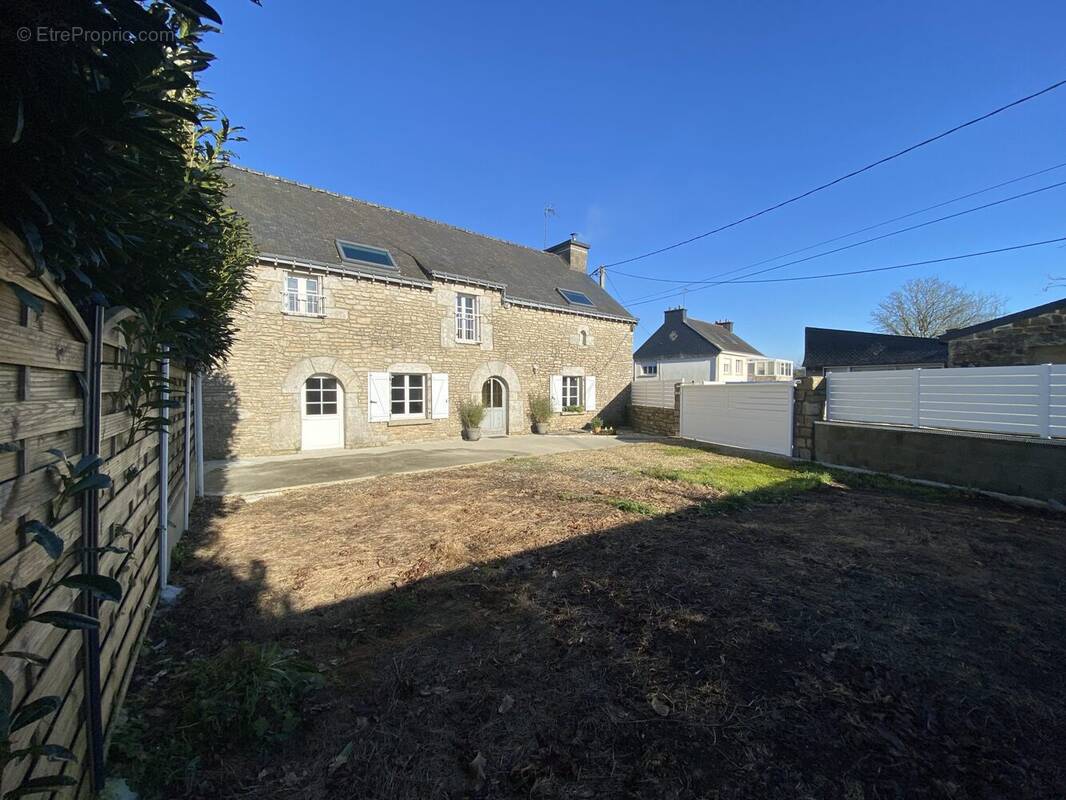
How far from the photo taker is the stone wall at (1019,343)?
971 centimetres

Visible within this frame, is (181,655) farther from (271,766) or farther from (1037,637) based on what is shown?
(1037,637)

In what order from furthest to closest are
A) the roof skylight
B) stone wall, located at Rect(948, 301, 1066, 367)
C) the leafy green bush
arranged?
the roof skylight → stone wall, located at Rect(948, 301, 1066, 367) → the leafy green bush

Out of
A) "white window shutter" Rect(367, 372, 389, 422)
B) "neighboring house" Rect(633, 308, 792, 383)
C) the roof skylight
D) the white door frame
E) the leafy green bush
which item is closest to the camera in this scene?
the leafy green bush

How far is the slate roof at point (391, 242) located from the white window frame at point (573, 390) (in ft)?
7.93

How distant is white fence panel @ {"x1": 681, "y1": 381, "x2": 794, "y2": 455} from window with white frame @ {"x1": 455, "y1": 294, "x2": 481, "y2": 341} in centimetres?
628

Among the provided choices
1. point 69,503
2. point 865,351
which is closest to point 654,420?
point 69,503

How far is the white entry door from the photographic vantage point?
1048 centimetres

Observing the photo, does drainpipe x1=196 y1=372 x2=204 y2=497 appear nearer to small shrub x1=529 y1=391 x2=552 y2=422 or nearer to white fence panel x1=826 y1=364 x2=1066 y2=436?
small shrub x1=529 y1=391 x2=552 y2=422

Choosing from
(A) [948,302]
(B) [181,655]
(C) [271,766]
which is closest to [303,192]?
(B) [181,655]

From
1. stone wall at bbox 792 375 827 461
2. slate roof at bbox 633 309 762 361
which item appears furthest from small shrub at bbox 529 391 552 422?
slate roof at bbox 633 309 762 361

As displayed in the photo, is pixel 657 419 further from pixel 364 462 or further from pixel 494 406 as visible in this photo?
pixel 364 462

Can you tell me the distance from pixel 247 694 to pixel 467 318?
1184 cm

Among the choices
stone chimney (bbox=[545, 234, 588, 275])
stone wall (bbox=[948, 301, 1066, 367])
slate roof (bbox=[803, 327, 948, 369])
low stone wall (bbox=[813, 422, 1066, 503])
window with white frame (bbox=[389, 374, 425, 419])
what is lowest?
low stone wall (bbox=[813, 422, 1066, 503])

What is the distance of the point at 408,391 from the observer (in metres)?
12.1
